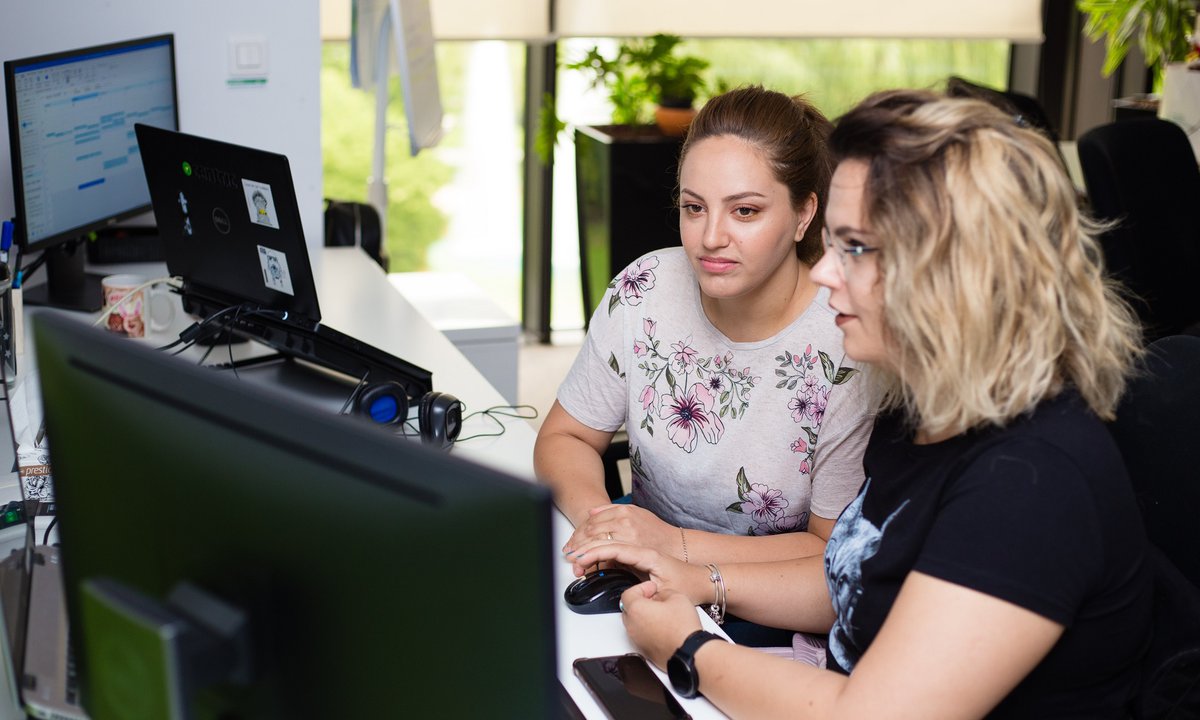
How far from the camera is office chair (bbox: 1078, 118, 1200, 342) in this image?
9.79 ft

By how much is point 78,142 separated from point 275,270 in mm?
678

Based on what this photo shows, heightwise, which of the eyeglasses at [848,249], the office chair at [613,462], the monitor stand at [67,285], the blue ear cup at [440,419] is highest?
the eyeglasses at [848,249]

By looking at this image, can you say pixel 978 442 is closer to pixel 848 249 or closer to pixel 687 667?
pixel 848 249

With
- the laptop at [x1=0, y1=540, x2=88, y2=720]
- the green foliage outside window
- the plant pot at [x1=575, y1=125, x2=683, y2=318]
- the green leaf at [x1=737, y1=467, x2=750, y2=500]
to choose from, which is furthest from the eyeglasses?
the green foliage outside window

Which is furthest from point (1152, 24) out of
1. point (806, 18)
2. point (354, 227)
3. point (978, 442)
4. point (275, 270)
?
point (978, 442)

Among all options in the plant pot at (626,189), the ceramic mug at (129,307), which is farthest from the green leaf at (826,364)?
the plant pot at (626,189)

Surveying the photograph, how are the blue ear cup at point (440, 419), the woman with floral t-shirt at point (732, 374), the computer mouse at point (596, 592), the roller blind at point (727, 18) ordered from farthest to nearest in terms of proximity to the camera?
the roller blind at point (727, 18) < the blue ear cup at point (440, 419) < the woman with floral t-shirt at point (732, 374) < the computer mouse at point (596, 592)

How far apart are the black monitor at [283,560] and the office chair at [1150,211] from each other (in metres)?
2.58

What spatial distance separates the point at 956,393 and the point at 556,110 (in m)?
3.34

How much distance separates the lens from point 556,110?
170 inches

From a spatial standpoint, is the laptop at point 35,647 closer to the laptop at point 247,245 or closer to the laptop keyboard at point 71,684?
the laptop keyboard at point 71,684

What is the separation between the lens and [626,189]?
391 centimetres

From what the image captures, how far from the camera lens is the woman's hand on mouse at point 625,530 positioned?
5.06 ft

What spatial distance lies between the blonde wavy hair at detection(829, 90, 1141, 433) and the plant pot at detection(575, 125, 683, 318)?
2657mm
